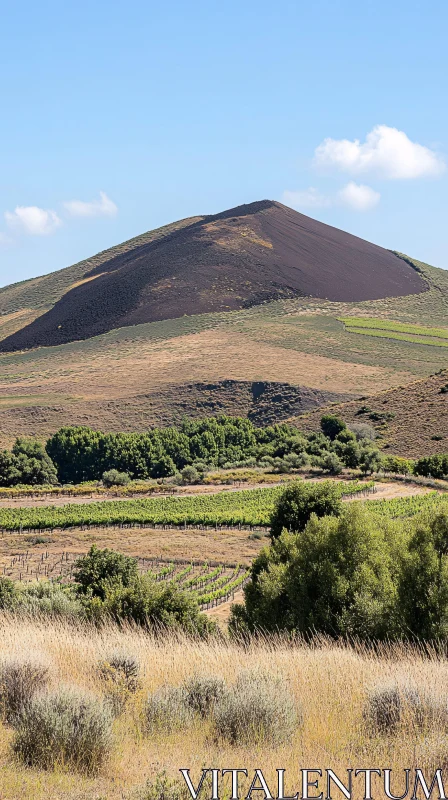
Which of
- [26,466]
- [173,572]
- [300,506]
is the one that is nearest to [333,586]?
[300,506]

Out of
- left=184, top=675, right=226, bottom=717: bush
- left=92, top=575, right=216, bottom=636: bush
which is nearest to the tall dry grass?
left=184, top=675, right=226, bottom=717: bush

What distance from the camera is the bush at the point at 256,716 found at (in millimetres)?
7406

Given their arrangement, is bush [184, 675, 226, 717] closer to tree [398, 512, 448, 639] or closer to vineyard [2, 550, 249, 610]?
tree [398, 512, 448, 639]

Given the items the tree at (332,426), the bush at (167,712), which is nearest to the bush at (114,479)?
the tree at (332,426)

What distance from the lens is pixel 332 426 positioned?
8581cm

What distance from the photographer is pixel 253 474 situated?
7256 cm

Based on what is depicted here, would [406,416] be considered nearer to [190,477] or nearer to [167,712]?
[190,477]

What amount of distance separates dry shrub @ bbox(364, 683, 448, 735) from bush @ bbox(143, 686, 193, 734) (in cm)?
178

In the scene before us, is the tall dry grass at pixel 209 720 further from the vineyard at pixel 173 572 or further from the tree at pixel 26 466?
the tree at pixel 26 466

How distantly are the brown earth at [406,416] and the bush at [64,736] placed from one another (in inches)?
2842

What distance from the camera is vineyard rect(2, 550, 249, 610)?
37312mm

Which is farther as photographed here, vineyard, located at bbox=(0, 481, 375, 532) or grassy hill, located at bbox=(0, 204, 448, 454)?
grassy hill, located at bbox=(0, 204, 448, 454)

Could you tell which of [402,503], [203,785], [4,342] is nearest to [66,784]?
[203,785]

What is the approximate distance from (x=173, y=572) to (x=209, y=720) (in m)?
34.6
